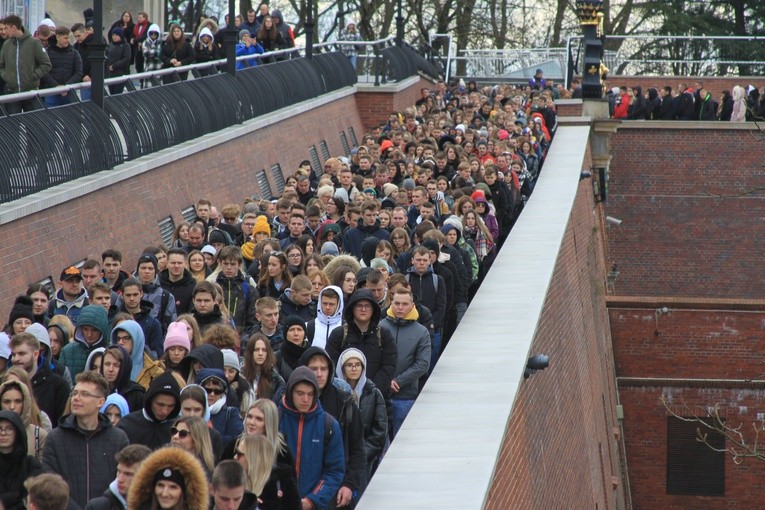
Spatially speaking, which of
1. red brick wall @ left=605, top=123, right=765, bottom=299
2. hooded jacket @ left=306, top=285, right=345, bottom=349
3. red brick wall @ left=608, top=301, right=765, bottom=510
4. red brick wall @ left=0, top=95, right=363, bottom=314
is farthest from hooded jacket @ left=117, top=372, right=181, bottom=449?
red brick wall @ left=605, top=123, right=765, bottom=299

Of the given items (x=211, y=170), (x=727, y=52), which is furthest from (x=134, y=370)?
(x=727, y=52)

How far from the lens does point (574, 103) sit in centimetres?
3219

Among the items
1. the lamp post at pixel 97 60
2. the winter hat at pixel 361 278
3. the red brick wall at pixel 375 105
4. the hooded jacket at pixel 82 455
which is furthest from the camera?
the red brick wall at pixel 375 105

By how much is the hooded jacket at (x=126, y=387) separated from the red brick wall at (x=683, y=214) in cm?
3208

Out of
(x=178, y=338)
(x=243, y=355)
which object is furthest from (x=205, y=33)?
(x=178, y=338)

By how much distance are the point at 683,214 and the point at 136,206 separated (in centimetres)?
2569

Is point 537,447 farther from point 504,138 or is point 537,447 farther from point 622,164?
point 622,164

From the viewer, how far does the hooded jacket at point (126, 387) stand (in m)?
8.79

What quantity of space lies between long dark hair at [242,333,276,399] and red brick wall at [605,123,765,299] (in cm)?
3175

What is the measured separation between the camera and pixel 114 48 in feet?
75.2

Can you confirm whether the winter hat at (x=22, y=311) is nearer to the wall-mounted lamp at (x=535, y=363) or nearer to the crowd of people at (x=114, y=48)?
the wall-mounted lamp at (x=535, y=363)

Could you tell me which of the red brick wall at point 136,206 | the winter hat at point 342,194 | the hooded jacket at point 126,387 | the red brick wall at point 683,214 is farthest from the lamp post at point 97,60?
the red brick wall at point 683,214

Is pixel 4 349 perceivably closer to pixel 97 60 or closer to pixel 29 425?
pixel 29 425

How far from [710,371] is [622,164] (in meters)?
12.0
